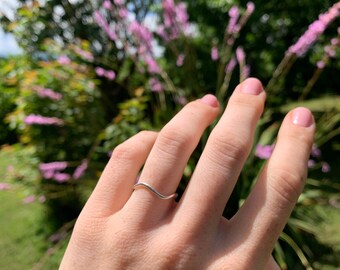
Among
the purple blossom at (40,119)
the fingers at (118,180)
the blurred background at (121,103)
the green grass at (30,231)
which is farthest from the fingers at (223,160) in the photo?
the purple blossom at (40,119)

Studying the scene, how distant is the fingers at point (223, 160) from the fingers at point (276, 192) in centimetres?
6

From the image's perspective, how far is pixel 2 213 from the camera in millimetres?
5527

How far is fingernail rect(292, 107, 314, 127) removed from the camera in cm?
92

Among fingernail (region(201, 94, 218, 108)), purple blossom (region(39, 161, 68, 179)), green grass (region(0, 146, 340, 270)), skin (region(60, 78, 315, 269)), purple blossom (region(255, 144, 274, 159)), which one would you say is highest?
fingernail (region(201, 94, 218, 108))


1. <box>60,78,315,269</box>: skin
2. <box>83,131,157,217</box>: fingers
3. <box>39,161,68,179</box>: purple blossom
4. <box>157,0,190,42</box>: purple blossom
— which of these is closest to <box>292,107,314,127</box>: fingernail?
<box>60,78,315,269</box>: skin

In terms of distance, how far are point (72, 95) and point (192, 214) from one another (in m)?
4.04

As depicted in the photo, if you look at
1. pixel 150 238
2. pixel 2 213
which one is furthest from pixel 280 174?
pixel 2 213

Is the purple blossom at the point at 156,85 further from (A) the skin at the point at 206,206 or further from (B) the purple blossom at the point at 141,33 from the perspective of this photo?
(A) the skin at the point at 206,206

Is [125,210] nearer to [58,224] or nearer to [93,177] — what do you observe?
[93,177]

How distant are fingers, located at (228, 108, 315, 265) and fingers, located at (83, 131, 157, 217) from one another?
290 millimetres

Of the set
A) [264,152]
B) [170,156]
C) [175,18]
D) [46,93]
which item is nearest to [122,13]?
[175,18]

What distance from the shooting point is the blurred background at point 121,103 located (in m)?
3.63

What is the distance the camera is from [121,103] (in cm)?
557

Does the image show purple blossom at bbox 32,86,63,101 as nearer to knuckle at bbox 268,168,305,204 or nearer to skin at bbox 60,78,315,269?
skin at bbox 60,78,315,269
